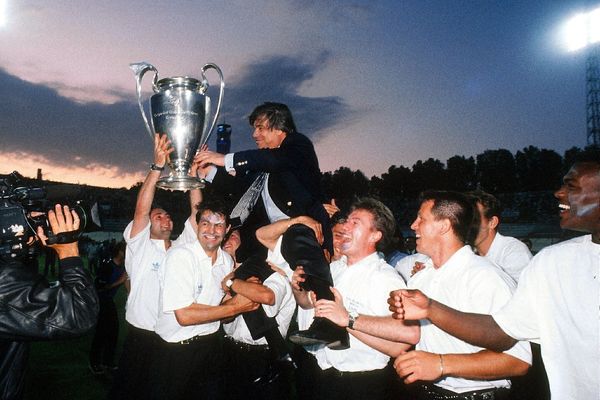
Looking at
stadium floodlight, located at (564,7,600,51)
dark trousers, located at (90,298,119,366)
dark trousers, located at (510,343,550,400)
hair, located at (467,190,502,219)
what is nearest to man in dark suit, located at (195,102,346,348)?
hair, located at (467,190,502,219)

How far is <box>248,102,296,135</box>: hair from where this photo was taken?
152 inches

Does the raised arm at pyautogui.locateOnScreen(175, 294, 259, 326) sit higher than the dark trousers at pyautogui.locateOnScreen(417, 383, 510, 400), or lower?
higher

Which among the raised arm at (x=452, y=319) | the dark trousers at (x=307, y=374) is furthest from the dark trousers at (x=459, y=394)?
the dark trousers at (x=307, y=374)

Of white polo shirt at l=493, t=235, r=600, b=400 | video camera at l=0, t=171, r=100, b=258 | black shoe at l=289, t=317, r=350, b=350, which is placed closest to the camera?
Answer: white polo shirt at l=493, t=235, r=600, b=400

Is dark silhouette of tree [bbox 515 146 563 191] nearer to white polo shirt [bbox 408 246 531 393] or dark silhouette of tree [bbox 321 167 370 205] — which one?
dark silhouette of tree [bbox 321 167 370 205]

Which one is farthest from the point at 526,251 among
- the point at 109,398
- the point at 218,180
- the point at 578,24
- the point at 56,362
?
the point at 578,24

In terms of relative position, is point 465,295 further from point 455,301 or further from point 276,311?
point 276,311

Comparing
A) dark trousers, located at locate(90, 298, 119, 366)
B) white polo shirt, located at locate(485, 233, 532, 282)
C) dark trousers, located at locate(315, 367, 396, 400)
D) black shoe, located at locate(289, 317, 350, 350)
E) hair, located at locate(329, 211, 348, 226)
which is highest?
hair, located at locate(329, 211, 348, 226)

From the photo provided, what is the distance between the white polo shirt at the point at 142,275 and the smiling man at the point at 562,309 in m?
3.26

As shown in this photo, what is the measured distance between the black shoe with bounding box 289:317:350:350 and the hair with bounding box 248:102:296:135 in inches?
72.0

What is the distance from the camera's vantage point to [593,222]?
2002mm

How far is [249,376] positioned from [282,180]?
2126 mm

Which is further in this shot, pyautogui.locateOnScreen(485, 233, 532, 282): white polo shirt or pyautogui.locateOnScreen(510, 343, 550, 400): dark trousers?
pyautogui.locateOnScreen(510, 343, 550, 400): dark trousers

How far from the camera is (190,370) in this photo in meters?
3.85
